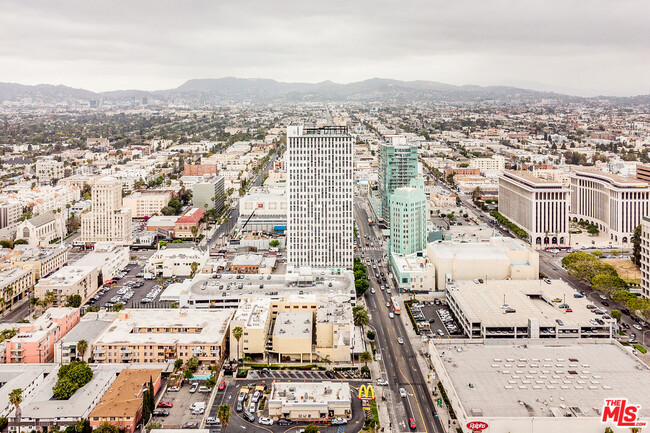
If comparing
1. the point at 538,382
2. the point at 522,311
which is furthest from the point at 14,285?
the point at 538,382

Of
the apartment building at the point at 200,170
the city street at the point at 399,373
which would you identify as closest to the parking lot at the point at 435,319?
the city street at the point at 399,373

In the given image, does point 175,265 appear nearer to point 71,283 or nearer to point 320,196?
point 71,283

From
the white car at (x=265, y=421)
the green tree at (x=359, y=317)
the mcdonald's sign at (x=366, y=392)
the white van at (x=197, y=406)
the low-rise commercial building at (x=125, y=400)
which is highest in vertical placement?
the green tree at (x=359, y=317)

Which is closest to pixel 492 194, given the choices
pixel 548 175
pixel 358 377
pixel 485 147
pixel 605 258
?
pixel 548 175

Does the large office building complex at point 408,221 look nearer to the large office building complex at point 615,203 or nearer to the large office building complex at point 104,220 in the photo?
the large office building complex at point 615,203

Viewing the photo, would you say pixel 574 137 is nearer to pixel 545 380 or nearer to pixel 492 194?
pixel 492 194
